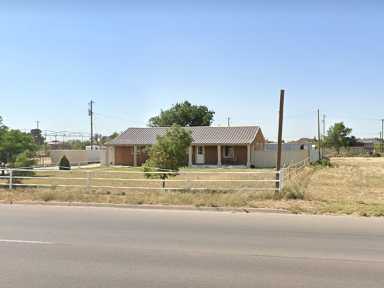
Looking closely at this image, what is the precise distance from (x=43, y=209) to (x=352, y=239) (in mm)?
9149

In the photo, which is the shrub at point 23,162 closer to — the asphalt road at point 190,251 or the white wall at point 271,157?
the asphalt road at point 190,251

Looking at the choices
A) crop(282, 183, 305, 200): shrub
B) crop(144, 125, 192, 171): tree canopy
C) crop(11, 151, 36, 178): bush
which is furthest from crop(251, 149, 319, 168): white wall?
crop(282, 183, 305, 200): shrub

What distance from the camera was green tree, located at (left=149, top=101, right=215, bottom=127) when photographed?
71.8 m

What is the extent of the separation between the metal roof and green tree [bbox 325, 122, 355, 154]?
54.3 m

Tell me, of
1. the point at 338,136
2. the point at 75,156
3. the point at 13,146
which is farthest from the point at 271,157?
the point at 338,136

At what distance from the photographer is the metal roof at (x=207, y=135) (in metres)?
43.0

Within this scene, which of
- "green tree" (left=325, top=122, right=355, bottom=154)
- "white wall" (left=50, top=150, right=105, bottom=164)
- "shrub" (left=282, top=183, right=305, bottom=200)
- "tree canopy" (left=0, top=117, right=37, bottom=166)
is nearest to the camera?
"shrub" (left=282, top=183, right=305, bottom=200)

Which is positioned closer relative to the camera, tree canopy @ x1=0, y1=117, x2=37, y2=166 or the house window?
tree canopy @ x1=0, y1=117, x2=37, y2=166

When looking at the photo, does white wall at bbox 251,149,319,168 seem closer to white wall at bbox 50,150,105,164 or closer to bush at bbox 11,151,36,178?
white wall at bbox 50,150,105,164

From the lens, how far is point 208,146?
1748 inches

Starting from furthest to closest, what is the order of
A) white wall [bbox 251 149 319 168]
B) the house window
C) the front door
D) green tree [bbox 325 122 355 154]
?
1. green tree [bbox 325 122 355 154]
2. the front door
3. the house window
4. white wall [bbox 251 149 319 168]

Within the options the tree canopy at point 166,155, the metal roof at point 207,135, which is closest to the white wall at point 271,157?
the metal roof at point 207,135

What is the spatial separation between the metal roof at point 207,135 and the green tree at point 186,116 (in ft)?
76.1

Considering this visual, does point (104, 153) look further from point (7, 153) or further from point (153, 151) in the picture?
point (153, 151)
